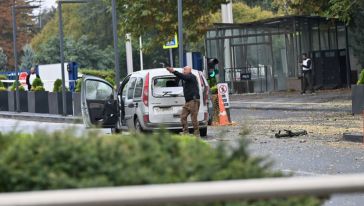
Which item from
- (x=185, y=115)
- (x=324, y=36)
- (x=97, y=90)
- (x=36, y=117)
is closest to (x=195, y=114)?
(x=185, y=115)

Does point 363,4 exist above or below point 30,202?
above

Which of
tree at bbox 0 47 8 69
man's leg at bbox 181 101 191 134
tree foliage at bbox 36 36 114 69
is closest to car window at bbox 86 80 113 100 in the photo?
man's leg at bbox 181 101 191 134

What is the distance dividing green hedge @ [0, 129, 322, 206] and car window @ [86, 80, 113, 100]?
58.3 ft

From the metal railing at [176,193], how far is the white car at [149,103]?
1592 cm

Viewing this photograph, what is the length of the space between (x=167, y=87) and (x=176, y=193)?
17329 millimetres

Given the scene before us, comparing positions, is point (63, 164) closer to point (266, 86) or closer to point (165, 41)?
point (165, 41)

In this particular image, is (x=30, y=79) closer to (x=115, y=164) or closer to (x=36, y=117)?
(x=36, y=117)

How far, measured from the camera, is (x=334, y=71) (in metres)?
40.1

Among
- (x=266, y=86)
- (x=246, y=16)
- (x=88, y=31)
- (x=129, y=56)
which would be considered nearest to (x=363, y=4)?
(x=266, y=86)

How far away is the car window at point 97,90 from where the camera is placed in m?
22.4

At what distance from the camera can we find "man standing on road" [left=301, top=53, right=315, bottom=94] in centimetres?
3603

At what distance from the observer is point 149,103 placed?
65.6ft

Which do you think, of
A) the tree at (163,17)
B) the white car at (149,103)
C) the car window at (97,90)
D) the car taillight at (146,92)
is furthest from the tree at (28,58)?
the car taillight at (146,92)

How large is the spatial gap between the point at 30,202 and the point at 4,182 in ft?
3.76
